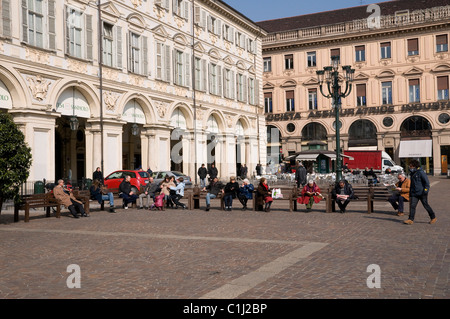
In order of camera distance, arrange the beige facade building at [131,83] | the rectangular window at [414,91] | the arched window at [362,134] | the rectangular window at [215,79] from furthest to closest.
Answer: the arched window at [362,134]
the rectangular window at [414,91]
the rectangular window at [215,79]
the beige facade building at [131,83]

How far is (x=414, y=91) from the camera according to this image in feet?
171

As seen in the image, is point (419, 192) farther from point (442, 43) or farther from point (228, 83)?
point (442, 43)

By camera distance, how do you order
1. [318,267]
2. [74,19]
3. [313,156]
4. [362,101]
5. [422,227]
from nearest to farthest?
1. [318,267]
2. [422,227]
3. [74,19]
4. [313,156]
5. [362,101]

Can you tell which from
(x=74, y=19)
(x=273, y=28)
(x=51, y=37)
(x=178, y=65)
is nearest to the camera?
(x=51, y=37)

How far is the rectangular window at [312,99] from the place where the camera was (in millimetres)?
56309

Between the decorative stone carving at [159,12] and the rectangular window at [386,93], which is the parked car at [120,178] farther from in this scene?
the rectangular window at [386,93]

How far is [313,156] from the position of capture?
129 feet

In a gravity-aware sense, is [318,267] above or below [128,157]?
below

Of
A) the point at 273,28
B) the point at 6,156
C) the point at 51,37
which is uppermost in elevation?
the point at 273,28

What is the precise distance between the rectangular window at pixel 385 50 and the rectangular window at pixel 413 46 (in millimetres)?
2046

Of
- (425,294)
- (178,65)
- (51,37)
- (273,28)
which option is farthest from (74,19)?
(273,28)

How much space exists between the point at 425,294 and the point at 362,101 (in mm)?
50971

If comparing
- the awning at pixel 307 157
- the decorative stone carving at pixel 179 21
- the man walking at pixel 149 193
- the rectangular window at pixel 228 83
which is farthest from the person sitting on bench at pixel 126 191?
the awning at pixel 307 157
